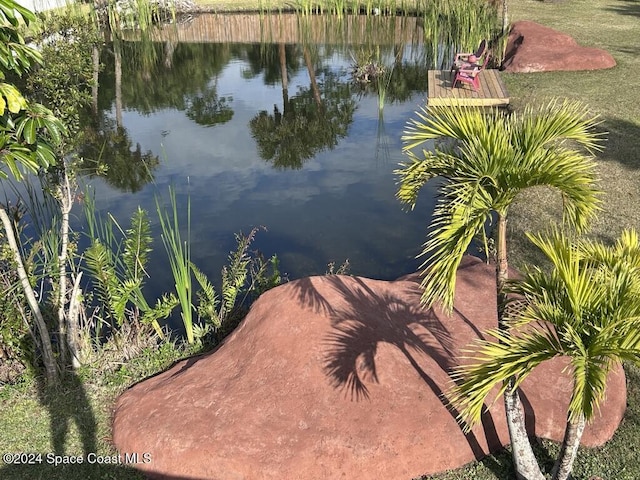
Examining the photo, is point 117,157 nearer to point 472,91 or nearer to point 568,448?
point 472,91

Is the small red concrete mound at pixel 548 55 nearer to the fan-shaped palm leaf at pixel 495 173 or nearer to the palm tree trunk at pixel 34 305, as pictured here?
the fan-shaped palm leaf at pixel 495 173

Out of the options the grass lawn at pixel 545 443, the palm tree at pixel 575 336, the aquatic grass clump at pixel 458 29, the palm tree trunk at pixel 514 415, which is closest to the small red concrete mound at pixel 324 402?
the grass lawn at pixel 545 443

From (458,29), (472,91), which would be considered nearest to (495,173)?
(472,91)

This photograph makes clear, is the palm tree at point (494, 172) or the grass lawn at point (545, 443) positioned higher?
the palm tree at point (494, 172)

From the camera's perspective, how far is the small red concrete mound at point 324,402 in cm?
386

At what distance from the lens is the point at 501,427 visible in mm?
4113

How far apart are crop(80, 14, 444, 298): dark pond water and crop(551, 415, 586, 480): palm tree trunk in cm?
358

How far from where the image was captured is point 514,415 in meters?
3.54

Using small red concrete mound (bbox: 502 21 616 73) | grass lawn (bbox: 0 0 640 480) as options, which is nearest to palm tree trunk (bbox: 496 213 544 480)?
grass lawn (bbox: 0 0 640 480)

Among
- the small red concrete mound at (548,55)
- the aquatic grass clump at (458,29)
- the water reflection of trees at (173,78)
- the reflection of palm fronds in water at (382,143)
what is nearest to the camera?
the reflection of palm fronds in water at (382,143)

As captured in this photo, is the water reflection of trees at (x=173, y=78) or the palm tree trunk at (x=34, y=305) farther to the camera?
the water reflection of trees at (x=173, y=78)

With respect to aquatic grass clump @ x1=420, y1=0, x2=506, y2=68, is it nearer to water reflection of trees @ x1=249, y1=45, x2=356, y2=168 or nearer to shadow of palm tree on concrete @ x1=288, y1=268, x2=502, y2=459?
water reflection of trees @ x1=249, y1=45, x2=356, y2=168

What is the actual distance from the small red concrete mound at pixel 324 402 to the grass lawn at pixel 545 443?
0.16 meters

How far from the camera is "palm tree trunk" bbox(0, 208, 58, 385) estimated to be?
14.8 ft
